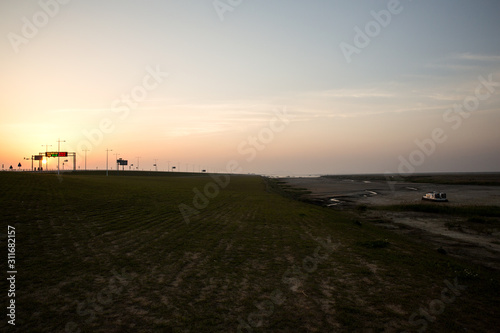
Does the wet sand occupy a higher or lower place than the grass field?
lower

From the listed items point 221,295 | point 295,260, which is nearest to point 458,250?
point 295,260

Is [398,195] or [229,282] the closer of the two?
[229,282]

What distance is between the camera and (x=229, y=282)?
10773 millimetres

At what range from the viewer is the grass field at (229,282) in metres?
7.88

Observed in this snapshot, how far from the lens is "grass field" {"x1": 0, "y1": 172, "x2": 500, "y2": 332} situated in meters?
7.88

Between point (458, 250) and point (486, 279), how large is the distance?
784 cm

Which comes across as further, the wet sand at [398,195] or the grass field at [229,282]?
the wet sand at [398,195]

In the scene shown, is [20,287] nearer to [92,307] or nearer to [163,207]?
[92,307]

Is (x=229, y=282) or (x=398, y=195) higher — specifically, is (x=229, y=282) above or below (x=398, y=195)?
above

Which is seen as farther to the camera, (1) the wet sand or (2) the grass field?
(1) the wet sand

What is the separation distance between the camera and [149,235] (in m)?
17.9

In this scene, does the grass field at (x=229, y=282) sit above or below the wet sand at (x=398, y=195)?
above

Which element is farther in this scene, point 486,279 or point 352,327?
point 486,279

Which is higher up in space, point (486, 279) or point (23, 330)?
point (23, 330)
